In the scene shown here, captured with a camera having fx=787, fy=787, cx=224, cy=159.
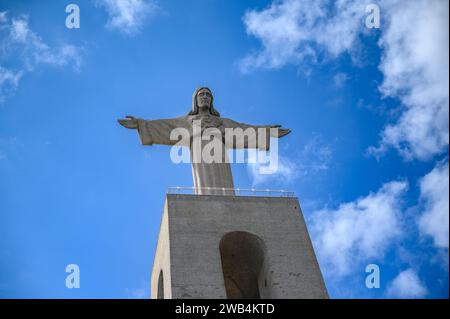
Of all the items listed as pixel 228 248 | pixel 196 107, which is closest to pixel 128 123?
pixel 196 107

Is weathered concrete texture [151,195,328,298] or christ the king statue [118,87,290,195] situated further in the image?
christ the king statue [118,87,290,195]

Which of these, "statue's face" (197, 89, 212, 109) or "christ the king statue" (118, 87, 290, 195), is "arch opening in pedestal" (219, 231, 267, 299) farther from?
"statue's face" (197, 89, 212, 109)

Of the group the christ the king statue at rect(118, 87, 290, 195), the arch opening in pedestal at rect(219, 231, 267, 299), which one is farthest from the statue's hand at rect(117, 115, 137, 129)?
the arch opening in pedestal at rect(219, 231, 267, 299)

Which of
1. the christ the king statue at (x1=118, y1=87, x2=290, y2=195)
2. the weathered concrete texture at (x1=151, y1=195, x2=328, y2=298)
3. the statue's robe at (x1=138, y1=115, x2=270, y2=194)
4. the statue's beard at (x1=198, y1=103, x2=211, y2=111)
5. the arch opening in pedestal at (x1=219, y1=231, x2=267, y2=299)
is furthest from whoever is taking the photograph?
the statue's beard at (x1=198, y1=103, x2=211, y2=111)

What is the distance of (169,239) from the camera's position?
21.1 meters

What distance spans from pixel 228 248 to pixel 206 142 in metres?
3.95

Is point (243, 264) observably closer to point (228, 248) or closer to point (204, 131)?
point (228, 248)

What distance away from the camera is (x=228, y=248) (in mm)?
22500

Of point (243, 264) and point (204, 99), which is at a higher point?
point (204, 99)

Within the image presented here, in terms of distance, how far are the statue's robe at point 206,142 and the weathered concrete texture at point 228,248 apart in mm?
1319

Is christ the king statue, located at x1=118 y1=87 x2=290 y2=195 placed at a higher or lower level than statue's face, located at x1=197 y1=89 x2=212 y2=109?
lower

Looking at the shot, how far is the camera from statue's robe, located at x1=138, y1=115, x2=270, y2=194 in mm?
23875

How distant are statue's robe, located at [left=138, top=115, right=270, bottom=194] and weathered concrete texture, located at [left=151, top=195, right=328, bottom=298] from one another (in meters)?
1.32
